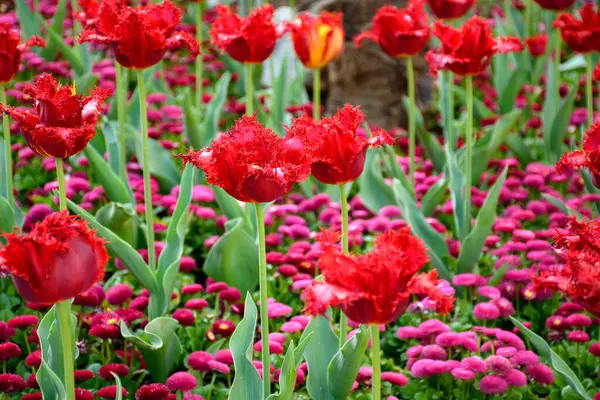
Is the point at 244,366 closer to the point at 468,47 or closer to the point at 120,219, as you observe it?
the point at 120,219

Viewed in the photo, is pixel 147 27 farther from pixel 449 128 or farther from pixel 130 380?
pixel 449 128

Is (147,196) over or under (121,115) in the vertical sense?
under

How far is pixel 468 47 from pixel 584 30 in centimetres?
73

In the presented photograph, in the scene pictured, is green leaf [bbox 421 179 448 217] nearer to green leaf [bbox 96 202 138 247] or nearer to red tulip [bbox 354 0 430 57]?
red tulip [bbox 354 0 430 57]

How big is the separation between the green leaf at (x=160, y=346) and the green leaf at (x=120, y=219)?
606mm

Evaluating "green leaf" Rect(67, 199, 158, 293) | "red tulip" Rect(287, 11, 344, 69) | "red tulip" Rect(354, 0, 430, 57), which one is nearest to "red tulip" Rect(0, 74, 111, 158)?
"green leaf" Rect(67, 199, 158, 293)

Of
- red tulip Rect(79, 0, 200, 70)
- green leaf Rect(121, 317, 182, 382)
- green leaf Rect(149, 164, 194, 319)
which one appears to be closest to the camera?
green leaf Rect(121, 317, 182, 382)

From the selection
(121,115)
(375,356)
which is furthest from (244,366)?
(121,115)

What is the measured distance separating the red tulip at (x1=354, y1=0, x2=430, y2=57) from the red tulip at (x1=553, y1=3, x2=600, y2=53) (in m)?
0.56

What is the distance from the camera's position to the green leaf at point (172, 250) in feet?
8.42

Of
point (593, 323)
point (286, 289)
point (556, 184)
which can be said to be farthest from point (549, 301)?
point (556, 184)

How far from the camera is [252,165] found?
1.76 meters

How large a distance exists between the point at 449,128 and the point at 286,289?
105 centimetres

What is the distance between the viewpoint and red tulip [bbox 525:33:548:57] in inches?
186
